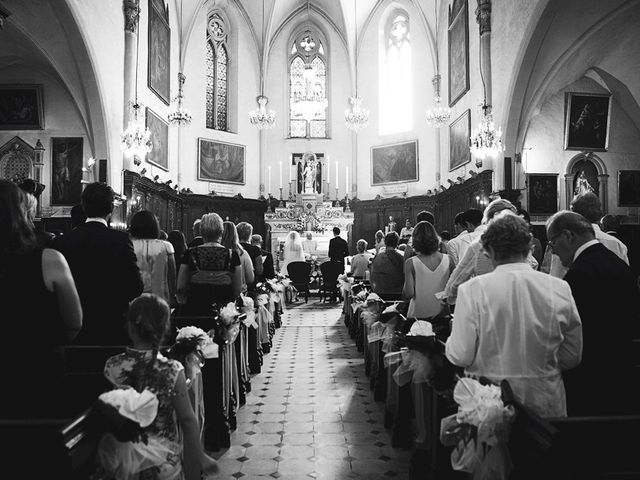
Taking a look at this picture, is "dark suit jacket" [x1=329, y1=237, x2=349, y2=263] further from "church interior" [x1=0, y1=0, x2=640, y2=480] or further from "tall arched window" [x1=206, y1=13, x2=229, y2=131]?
"tall arched window" [x1=206, y1=13, x2=229, y2=131]

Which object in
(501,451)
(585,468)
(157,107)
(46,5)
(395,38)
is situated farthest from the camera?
(395,38)

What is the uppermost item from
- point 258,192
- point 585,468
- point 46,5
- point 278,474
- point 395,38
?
point 395,38

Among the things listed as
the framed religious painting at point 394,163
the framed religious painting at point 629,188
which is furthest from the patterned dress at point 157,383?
the framed religious painting at point 394,163

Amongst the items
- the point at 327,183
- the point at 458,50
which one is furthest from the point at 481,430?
the point at 327,183

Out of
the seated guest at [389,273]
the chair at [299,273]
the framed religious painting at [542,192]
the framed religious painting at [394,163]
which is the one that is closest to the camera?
the seated guest at [389,273]

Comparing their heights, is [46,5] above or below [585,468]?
above

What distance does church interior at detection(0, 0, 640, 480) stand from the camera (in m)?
2.42

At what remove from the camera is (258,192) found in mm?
20500

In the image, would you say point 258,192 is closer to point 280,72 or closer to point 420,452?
point 280,72

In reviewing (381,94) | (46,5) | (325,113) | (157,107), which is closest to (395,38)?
(381,94)

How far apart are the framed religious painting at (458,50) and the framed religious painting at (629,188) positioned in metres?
5.12

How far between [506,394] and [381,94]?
1945cm

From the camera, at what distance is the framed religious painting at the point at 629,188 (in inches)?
580

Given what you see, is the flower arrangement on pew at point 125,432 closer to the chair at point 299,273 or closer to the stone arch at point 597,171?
the chair at point 299,273
